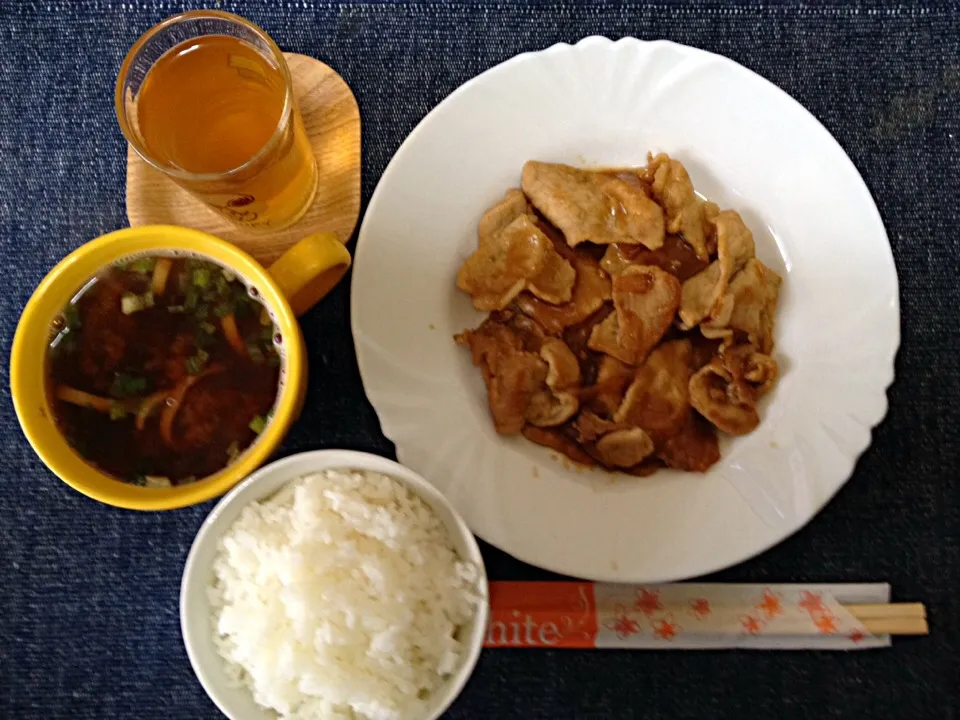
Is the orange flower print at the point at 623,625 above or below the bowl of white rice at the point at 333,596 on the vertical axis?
below

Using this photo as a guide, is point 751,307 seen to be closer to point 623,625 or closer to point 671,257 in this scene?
point 671,257

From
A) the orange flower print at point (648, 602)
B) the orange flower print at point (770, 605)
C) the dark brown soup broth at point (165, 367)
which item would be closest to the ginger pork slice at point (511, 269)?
the dark brown soup broth at point (165, 367)

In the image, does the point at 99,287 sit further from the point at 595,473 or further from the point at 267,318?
the point at 595,473

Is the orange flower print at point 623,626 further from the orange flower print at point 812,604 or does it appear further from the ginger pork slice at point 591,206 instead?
the ginger pork slice at point 591,206

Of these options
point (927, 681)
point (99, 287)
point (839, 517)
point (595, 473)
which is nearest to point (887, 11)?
point (839, 517)

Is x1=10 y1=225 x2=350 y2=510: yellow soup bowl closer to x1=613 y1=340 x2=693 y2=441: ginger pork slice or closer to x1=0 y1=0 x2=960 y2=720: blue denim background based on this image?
x1=0 y1=0 x2=960 y2=720: blue denim background

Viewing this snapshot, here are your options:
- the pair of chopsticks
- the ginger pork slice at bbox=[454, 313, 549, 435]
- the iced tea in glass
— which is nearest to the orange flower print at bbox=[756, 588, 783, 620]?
the pair of chopsticks
